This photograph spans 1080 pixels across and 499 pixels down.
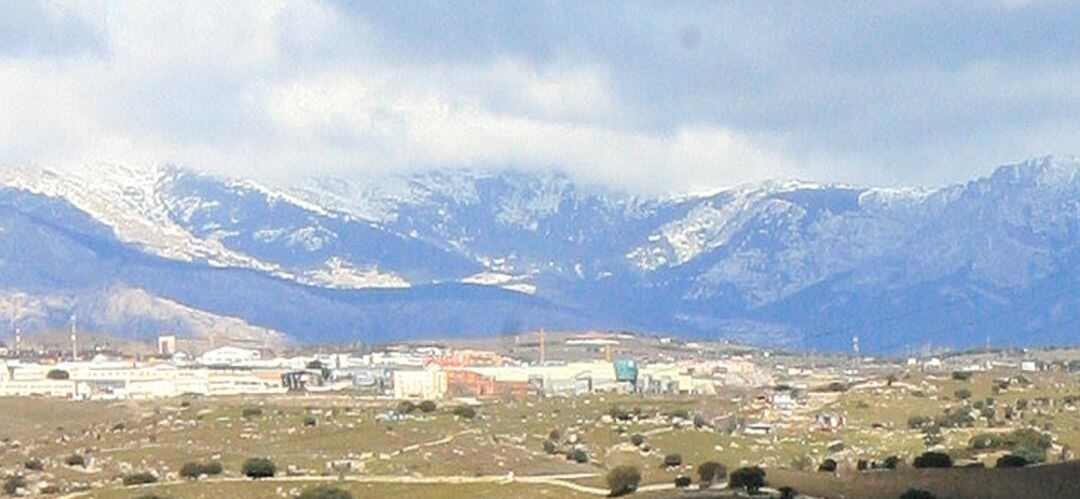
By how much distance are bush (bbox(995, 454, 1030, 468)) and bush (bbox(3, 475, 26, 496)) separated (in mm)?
40370

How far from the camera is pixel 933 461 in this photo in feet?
258

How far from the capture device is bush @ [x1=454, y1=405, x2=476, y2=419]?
121825 mm

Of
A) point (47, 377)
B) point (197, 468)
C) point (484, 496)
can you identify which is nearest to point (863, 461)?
point (484, 496)

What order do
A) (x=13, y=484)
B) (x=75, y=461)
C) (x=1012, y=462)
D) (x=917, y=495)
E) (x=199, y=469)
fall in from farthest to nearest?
(x=75, y=461) → (x=199, y=469) → (x=13, y=484) → (x=1012, y=462) → (x=917, y=495)

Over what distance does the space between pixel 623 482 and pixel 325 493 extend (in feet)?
36.4

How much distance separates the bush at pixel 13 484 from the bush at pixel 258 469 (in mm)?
9490

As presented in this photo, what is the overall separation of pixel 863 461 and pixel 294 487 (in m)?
25.8

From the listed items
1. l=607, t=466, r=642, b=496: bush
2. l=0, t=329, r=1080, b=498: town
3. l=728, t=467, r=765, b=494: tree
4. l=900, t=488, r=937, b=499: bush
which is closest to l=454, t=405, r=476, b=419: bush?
l=0, t=329, r=1080, b=498: town

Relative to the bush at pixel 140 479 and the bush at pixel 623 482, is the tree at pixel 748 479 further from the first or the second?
the bush at pixel 140 479

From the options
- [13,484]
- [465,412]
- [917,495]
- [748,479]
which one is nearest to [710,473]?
[748,479]

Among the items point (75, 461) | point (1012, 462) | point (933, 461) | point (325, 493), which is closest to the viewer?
point (325, 493)

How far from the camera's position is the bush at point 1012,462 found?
76.8 m

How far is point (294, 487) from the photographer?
78125 millimetres

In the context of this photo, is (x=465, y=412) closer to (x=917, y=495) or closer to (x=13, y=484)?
(x=13, y=484)
